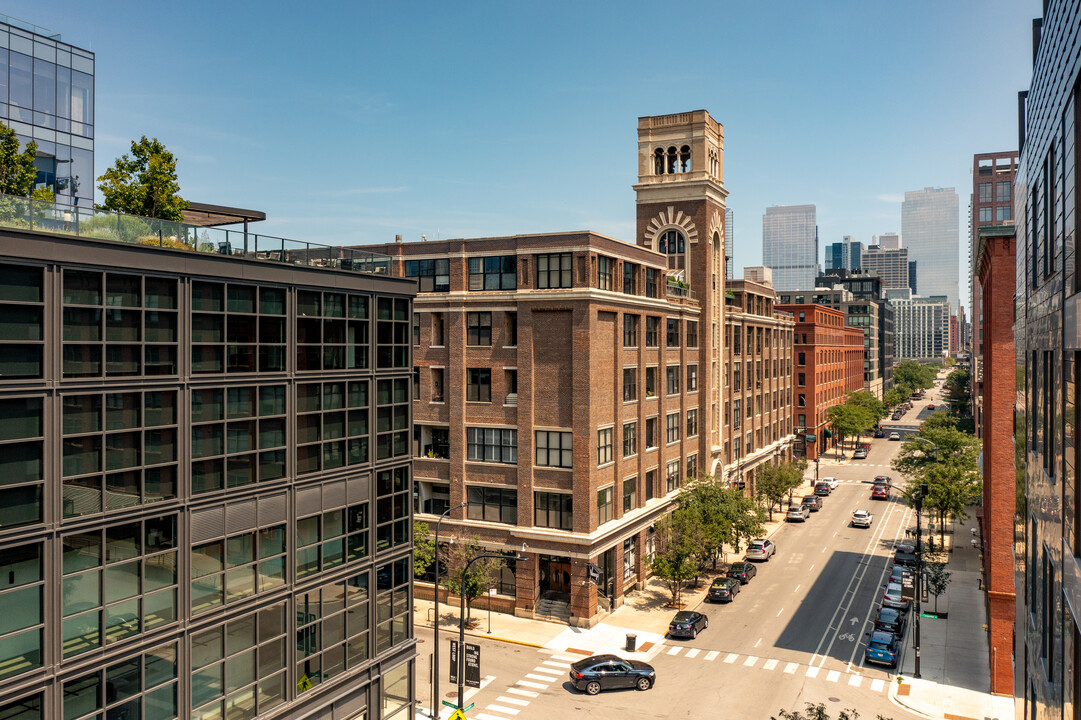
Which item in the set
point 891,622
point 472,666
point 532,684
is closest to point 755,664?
point 891,622

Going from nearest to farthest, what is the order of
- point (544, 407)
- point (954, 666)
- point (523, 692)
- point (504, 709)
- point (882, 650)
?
1. point (504, 709)
2. point (523, 692)
3. point (954, 666)
4. point (882, 650)
5. point (544, 407)

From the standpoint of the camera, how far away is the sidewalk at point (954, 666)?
34.3 metres

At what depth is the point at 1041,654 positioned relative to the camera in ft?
55.4

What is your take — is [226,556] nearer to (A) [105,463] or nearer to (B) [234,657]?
(B) [234,657]

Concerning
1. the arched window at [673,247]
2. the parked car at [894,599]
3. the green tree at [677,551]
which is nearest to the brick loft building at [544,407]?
the green tree at [677,551]

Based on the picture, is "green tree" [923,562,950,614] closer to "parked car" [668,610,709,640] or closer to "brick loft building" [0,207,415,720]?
"parked car" [668,610,709,640]

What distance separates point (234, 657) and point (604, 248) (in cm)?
3187

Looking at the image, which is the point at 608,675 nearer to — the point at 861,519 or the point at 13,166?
the point at 13,166

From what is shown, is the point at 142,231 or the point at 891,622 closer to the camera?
the point at 142,231

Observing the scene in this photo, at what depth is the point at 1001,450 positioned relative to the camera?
3634 centimetres

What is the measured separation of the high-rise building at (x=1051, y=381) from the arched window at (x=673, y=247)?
4110 cm

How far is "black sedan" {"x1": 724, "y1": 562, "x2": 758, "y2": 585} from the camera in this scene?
5403 centimetres

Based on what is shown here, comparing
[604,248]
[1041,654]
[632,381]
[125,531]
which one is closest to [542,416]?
[632,381]

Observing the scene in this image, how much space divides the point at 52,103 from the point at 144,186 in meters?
16.0
